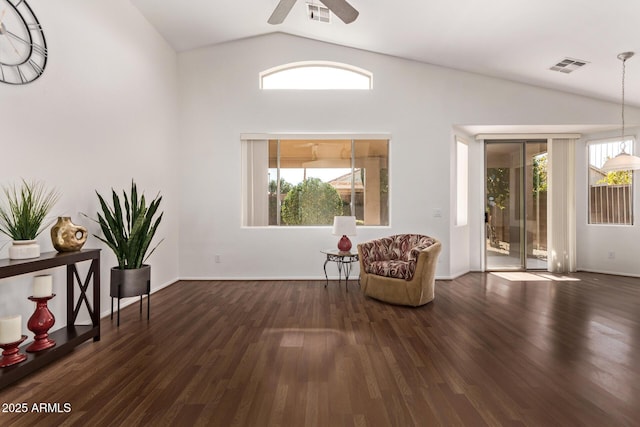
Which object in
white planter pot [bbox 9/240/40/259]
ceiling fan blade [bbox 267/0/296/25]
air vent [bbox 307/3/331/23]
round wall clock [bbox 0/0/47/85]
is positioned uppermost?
air vent [bbox 307/3/331/23]

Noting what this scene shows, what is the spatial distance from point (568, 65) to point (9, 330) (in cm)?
664

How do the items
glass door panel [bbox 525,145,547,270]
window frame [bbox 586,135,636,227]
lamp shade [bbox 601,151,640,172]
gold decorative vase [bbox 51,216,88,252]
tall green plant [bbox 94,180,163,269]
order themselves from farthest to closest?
1. glass door panel [bbox 525,145,547,270]
2. window frame [bbox 586,135,636,227]
3. lamp shade [bbox 601,151,640,172]
4. tall green plant [bbox 94,180,163,269]
5. gold decorative vase [bbox 51,216,88,252]

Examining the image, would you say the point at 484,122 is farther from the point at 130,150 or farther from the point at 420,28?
the point at 130,150

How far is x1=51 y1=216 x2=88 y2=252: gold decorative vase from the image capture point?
8.80ft

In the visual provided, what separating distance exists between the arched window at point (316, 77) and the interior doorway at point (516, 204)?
9.03 ft

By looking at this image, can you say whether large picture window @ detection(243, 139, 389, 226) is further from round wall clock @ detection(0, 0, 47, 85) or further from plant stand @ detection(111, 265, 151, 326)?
round wall clock @ detection(0, 0, 47, 85)

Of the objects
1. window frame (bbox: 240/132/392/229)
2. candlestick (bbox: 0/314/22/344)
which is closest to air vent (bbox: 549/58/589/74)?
window frame (bbox: 240/132/392/229)

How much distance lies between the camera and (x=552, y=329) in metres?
3.21

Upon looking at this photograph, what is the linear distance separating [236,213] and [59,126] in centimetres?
279

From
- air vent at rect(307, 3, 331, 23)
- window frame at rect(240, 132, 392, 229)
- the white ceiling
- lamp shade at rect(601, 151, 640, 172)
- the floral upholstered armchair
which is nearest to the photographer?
the white ceiling

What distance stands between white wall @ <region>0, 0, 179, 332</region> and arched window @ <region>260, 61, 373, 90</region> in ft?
5.57

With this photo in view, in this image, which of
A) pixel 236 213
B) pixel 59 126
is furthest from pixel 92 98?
pixel 236 213

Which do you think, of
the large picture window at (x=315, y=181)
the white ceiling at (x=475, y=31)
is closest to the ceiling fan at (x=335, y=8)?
the white ceiling at (x=475, y=31)

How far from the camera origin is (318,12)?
4.57 metres
